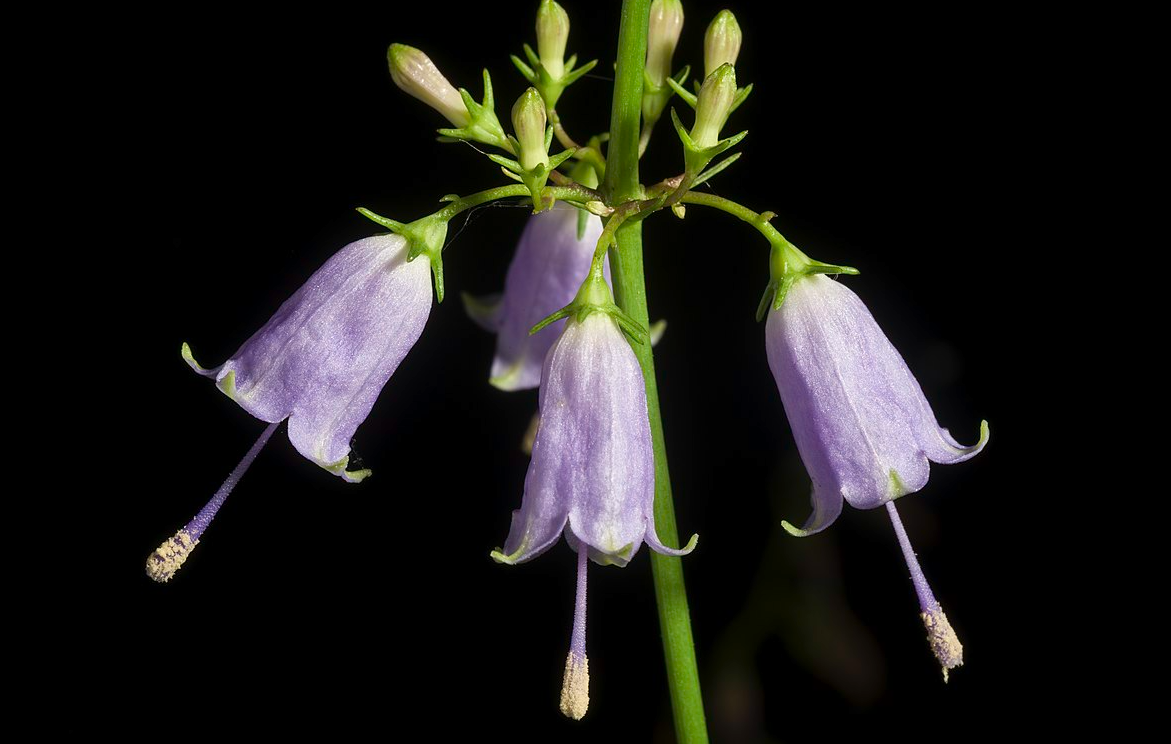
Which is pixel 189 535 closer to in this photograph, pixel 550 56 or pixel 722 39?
pixel 550 56

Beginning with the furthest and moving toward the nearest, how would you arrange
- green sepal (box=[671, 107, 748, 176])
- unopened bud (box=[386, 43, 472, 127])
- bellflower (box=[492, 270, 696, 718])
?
1. unopened bud (box=[386, 43, 472, 127])
2. bellflower (box=[492, 270, 696, 718])
3. green sepal (box=[671, 107, 748, 176])

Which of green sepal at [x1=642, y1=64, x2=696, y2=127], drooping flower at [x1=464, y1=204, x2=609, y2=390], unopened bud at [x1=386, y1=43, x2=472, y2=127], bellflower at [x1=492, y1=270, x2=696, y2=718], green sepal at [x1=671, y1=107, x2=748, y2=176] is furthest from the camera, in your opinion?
drooping flower at [x1=464, y1=204, x2=609, y2=390]

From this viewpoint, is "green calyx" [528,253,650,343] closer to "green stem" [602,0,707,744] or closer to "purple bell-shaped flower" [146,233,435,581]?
"green stem" [602,0,707,744]

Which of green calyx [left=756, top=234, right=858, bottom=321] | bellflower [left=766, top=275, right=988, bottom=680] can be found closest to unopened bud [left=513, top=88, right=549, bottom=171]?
green calyx [left=756, top=234, right=858, bottom=321]

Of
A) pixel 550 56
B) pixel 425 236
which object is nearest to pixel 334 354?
pixel 425 236

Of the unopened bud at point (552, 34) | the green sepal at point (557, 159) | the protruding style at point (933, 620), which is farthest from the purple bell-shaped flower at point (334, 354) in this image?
the protruding style at point (933, 620)

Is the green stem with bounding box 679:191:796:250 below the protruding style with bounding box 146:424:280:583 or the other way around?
the other way around

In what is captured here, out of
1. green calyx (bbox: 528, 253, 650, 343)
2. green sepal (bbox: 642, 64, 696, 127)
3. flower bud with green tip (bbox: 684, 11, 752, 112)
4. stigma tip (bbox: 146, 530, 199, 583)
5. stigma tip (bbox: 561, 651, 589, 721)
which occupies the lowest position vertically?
stigma tip (bbox: 561, 651, 589, 721)
